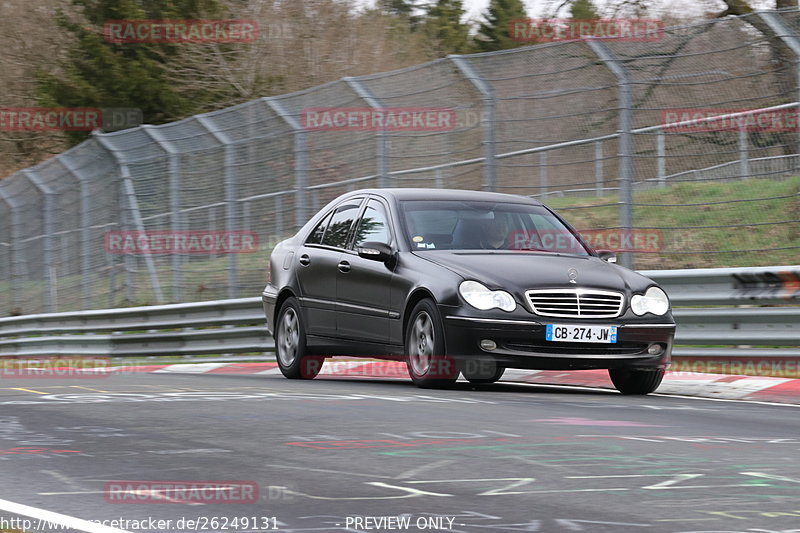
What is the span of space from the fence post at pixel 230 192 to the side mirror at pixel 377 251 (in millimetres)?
7479

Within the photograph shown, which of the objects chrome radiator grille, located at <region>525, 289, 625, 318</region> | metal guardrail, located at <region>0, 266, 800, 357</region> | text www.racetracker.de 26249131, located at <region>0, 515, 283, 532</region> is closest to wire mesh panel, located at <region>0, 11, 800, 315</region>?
metal guardrail, located at <region>0, 266, 800, 357</region>

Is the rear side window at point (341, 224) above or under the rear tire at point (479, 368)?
above

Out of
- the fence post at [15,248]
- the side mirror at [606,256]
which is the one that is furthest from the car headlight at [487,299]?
the fence post at [15,248]

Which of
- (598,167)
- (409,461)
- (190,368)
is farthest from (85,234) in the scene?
(409,461)

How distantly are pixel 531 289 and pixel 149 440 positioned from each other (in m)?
3.60

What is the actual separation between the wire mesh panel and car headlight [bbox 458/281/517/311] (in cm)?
274

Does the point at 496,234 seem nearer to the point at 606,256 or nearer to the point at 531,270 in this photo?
the point at 606,256

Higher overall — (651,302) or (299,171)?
(299,171)

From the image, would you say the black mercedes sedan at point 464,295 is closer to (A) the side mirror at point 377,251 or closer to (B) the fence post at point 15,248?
(A) the side mirror at point 377,251

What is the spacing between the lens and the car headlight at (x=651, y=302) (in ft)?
33.5

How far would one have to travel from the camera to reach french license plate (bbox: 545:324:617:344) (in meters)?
9.88

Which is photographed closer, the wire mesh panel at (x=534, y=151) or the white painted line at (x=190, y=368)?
the wire mesh panel at (x=534, y=151)

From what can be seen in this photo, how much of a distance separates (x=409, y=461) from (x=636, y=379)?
15.5 ft

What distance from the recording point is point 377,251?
10.9 m
